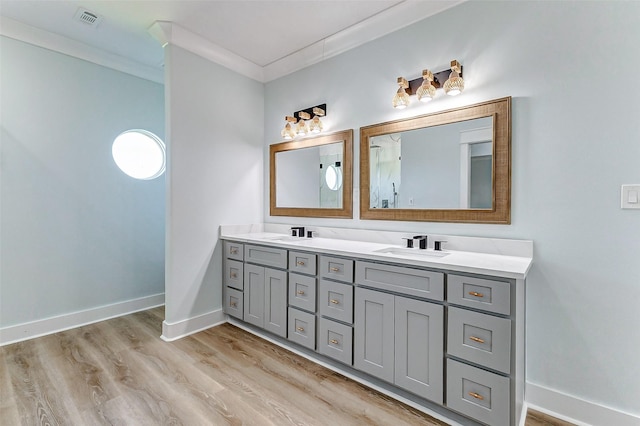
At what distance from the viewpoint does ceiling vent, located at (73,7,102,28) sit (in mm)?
2367

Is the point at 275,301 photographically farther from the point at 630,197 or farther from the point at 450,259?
the point at 630,197

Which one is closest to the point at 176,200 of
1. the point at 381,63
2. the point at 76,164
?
the point at 76,164

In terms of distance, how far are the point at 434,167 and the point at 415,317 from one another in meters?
1.11

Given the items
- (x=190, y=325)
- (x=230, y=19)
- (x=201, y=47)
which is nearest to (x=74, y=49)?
(x=201, y=47)

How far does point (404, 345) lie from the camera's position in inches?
68.7

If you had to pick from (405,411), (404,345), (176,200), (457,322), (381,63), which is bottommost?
(405,411)

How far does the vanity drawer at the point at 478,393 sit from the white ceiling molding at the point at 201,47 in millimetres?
3144

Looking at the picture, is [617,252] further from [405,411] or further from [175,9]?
[175,9]

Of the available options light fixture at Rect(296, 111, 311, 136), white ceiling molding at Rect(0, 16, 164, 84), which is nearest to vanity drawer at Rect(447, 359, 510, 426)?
light fixture at Rect(296, 111, 311, 136)

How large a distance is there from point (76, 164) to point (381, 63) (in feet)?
9.79

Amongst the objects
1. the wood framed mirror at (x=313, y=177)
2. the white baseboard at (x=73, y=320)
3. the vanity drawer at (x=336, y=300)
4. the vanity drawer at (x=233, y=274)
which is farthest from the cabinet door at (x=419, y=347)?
the white baseboard at (x=73, y=320)

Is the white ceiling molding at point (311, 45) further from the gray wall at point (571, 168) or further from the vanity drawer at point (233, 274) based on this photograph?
the vanity drawer at point (233, 274)

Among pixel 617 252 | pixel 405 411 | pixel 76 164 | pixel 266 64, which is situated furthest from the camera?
pixel 266 64

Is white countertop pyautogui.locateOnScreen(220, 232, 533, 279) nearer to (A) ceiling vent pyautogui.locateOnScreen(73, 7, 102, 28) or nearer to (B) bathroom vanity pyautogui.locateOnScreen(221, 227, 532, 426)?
(B) bathroom vanity pyautogui.locateOnScreen(221, 227, 532, 426)
